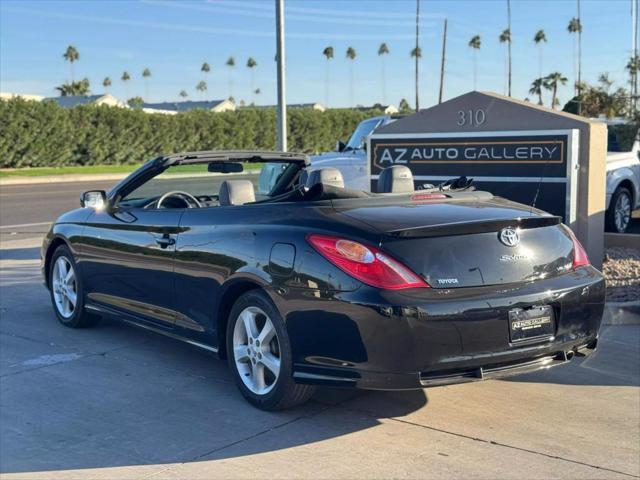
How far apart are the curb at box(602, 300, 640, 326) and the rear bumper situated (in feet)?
8.92

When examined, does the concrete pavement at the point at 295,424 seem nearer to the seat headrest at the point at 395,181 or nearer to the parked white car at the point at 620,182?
the seat headrest at the point at 395,181

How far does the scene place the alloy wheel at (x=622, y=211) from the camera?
37.2 feet

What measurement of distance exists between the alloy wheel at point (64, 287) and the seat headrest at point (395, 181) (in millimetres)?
2981

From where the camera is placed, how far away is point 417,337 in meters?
4.12

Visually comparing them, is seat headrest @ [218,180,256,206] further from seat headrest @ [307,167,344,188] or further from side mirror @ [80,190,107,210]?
side mirror @ [80,190,107,210]

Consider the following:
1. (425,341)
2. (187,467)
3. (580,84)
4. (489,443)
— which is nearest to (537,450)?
(489,443)

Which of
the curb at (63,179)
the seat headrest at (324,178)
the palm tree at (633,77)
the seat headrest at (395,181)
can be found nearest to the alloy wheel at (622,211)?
the palm tree at (633,77)

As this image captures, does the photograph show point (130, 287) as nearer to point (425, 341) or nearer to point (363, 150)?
point (425, 341)

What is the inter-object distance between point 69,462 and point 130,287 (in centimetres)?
208

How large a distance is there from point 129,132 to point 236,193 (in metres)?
37.4

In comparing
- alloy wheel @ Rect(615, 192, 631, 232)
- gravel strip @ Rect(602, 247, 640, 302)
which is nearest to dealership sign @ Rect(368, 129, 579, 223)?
gravel strip @ Rect(602, 247, 640, 302)

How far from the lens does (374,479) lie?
388 centimetres

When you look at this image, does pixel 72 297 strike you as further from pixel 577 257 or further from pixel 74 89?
pixel 74 89

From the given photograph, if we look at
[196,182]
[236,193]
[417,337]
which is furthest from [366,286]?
[196,182]
